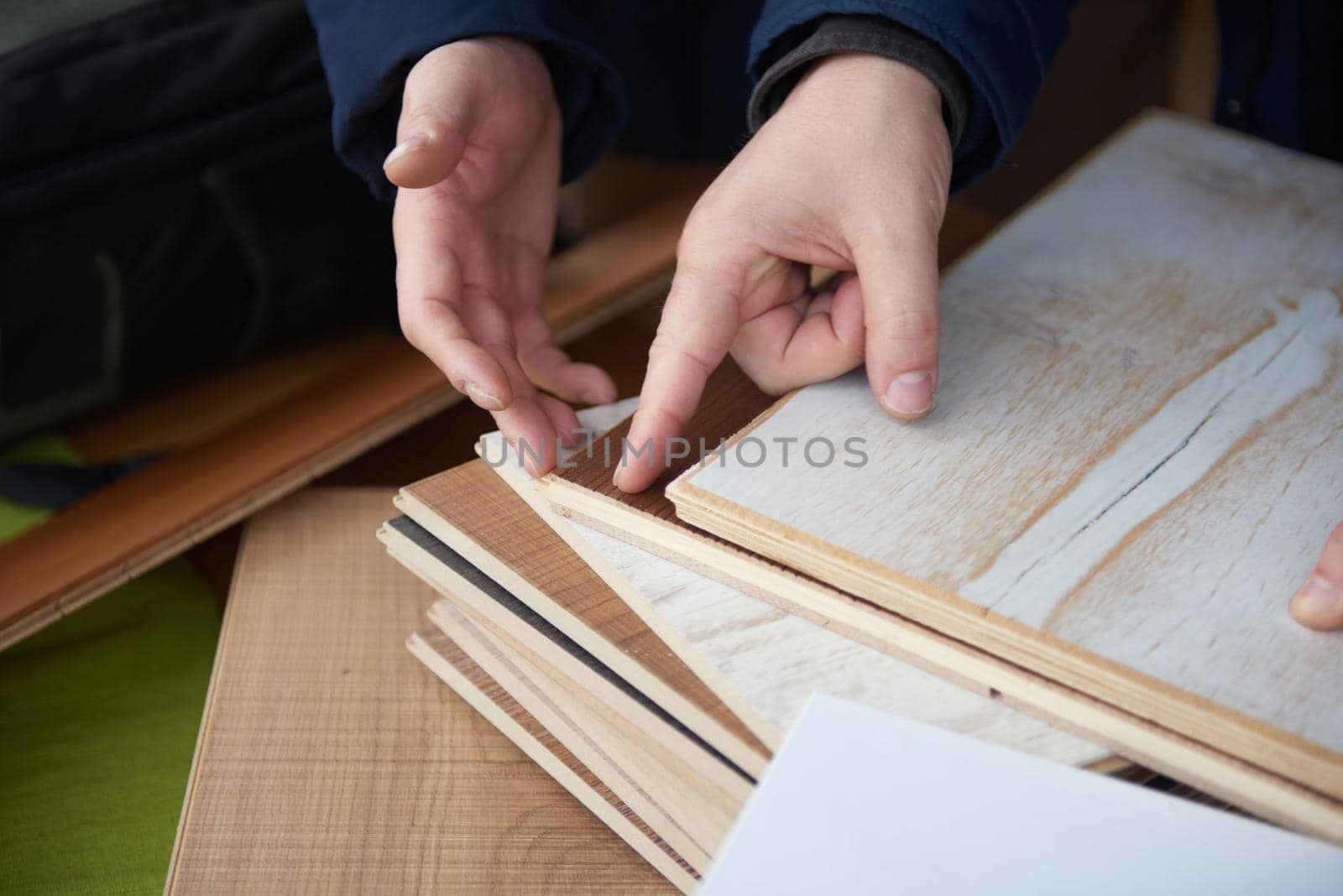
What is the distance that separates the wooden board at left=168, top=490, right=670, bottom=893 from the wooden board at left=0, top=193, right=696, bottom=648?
0.23ft


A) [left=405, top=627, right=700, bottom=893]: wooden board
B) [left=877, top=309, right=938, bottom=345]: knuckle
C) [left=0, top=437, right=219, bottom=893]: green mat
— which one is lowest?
[left=0, top=437, right=219, bottom=893]: green mat

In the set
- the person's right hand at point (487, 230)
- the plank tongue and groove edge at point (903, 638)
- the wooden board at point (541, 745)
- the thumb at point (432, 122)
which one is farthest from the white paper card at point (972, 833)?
the thumb at point (432, 122)

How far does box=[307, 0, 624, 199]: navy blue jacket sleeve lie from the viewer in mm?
822

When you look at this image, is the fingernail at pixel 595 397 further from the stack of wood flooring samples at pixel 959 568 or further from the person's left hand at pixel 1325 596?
the person's left hand at pixel 1325 596

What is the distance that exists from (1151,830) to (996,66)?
494 millimetres

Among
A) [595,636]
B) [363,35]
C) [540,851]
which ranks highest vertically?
[363,35]

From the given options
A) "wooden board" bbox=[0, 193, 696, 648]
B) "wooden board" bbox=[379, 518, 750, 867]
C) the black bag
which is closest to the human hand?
"wooden board" bbox=[379, 518, 750, 867]

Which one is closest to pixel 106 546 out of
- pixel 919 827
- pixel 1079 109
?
pixel 919 827

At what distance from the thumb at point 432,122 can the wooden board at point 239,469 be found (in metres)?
0.27

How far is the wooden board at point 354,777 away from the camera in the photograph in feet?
2.03

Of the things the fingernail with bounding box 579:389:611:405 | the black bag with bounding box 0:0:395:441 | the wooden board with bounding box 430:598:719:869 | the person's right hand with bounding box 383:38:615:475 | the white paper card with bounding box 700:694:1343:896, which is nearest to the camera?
the white paper card with bounding box 700:694:1343:896

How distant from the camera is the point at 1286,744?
498 millimetres

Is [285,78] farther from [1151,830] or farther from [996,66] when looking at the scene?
[1151,830]

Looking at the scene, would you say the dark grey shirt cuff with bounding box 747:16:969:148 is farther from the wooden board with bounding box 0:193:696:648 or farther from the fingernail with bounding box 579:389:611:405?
the wooden board with bounding box 0:193:696:648
